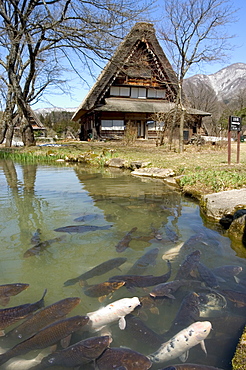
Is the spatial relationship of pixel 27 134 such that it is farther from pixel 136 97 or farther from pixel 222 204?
pixel 222 204

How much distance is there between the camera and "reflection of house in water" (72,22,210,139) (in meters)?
22.3

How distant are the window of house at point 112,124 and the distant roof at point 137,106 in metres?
1.41

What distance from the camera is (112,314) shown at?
2.42m

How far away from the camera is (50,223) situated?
4.99 metres

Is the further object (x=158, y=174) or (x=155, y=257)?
(x=158, y=174)

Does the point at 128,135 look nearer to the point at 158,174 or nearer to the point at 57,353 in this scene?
the point at 158,174

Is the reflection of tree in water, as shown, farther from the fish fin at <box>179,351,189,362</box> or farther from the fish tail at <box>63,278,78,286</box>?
the fish fin at <box>179,351,189,362</box>

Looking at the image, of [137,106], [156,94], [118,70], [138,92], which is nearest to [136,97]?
[138,92]

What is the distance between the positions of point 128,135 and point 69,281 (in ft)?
55.3

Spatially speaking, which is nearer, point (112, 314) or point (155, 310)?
point (112, 314)

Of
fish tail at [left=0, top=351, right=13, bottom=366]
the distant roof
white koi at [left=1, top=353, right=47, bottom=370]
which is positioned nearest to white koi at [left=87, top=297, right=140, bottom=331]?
white koi at [left=1, top=353, right=47, bottom=370]

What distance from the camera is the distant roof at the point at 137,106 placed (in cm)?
2238

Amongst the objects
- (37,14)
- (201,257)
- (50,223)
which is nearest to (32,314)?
(201,257)

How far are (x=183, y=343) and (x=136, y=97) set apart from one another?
82.1 ft
